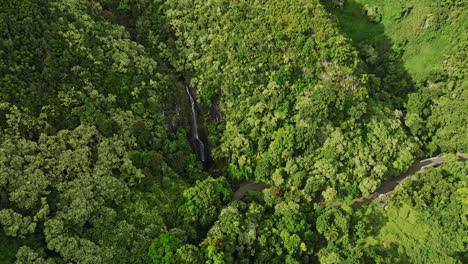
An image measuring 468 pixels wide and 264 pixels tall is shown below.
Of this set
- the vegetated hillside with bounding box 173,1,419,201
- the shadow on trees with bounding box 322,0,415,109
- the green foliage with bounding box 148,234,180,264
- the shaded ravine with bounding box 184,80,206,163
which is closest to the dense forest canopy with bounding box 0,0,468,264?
the green foliage with bounding box 148,234,180,264

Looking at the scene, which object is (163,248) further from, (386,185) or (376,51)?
(376,51)

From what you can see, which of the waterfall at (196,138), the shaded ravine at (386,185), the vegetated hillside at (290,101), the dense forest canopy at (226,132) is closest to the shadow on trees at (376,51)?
the dense forest canopy at (226,132)

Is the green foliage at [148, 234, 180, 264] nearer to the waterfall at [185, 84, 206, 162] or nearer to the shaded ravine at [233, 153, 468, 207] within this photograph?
the shaded ravine at [233, 153, 468, 207]

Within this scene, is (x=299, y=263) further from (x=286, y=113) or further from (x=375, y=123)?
(x=375, y=123)

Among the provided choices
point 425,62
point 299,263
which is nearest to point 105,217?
point 299,263

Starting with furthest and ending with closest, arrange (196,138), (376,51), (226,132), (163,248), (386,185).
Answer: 1. (376,51)
2. (196,138)
3. (226,132)
4. (386,185)
5. (163,248)

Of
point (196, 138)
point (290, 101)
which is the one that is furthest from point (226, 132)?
point (290, 101)

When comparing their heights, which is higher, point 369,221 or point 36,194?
point 36,194
